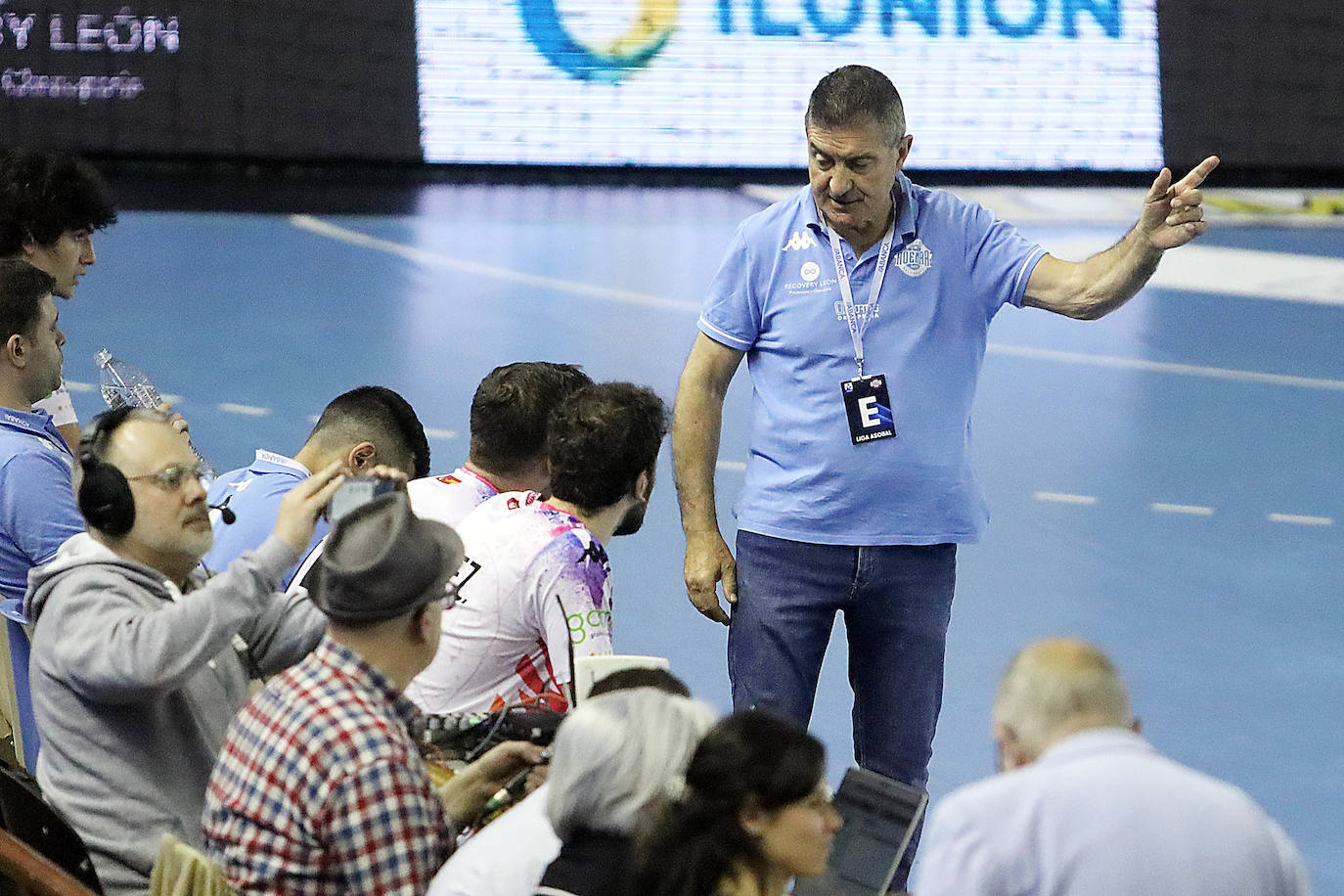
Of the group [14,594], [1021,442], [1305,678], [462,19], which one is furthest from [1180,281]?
[14,594]

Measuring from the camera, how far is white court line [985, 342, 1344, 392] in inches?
358

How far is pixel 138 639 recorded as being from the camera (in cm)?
262

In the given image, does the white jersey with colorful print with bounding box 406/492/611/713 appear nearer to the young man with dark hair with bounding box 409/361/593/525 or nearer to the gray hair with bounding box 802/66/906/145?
the young man with dark hair with bounding box 409/361/593/525

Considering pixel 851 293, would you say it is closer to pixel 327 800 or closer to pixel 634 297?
pixel 327 800

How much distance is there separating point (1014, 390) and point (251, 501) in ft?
18.9

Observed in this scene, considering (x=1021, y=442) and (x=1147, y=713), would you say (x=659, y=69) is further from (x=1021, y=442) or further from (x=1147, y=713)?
(x=1147, y=713)

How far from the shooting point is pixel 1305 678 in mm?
5297

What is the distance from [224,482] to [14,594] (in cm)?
57

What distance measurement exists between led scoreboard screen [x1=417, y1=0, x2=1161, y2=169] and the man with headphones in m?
11.1

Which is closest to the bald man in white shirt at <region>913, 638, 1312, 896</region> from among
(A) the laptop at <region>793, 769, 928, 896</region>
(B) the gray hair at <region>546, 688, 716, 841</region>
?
(B) the gray hair at <region>546, 688, 716, 841</region>

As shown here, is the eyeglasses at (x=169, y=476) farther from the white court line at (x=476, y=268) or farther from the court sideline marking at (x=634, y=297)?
the white court line at (x=476, y=268)

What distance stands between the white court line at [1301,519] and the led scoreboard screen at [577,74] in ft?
23.0

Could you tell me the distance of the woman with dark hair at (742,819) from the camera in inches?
78.5

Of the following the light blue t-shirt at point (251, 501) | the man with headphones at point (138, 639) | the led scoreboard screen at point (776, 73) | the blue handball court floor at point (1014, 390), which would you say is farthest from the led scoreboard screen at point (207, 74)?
the man with headphones at point (138, 639)
